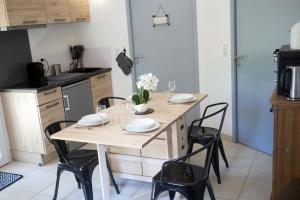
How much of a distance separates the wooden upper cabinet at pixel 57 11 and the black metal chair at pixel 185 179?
8.49ft

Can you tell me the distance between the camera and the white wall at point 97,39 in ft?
14.9

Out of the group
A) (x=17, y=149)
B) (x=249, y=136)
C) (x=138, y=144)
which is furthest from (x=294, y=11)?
(x=17, y=149)

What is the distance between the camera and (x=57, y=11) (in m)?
4.16

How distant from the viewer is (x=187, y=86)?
437 cm

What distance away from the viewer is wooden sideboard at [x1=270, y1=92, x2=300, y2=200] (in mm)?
2377

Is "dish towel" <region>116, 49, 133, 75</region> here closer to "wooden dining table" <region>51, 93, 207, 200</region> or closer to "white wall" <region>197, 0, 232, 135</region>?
"white wall" <region>197, 0, 232, 135</region>

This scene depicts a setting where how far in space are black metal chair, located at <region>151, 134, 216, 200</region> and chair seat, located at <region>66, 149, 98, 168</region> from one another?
0.66 metres

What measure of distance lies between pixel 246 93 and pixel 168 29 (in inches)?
52.1

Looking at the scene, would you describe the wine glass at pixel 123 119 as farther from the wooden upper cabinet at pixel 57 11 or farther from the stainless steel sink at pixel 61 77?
the wooden upper cabinet at pixel 57 11

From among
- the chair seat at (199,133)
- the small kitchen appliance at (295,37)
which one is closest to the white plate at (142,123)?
the chair seat at (199,133)

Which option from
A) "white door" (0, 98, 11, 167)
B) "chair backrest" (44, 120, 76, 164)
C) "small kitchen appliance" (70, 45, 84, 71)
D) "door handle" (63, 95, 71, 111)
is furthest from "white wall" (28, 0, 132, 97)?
"chair backrest" (44, 120, 76, 164)

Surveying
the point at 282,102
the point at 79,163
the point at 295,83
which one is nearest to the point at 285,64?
the point at 295,83

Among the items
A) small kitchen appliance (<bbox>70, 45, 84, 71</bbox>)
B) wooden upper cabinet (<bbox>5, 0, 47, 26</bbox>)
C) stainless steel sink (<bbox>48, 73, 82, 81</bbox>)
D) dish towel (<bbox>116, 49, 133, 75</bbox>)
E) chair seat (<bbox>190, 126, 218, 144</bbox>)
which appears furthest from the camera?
small kitchen appliance (<bbox>70, 45, 84, 71</bbox>)

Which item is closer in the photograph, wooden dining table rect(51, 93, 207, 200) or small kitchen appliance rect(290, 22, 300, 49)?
wooden dining table rect(51, 93, 207, 200)
